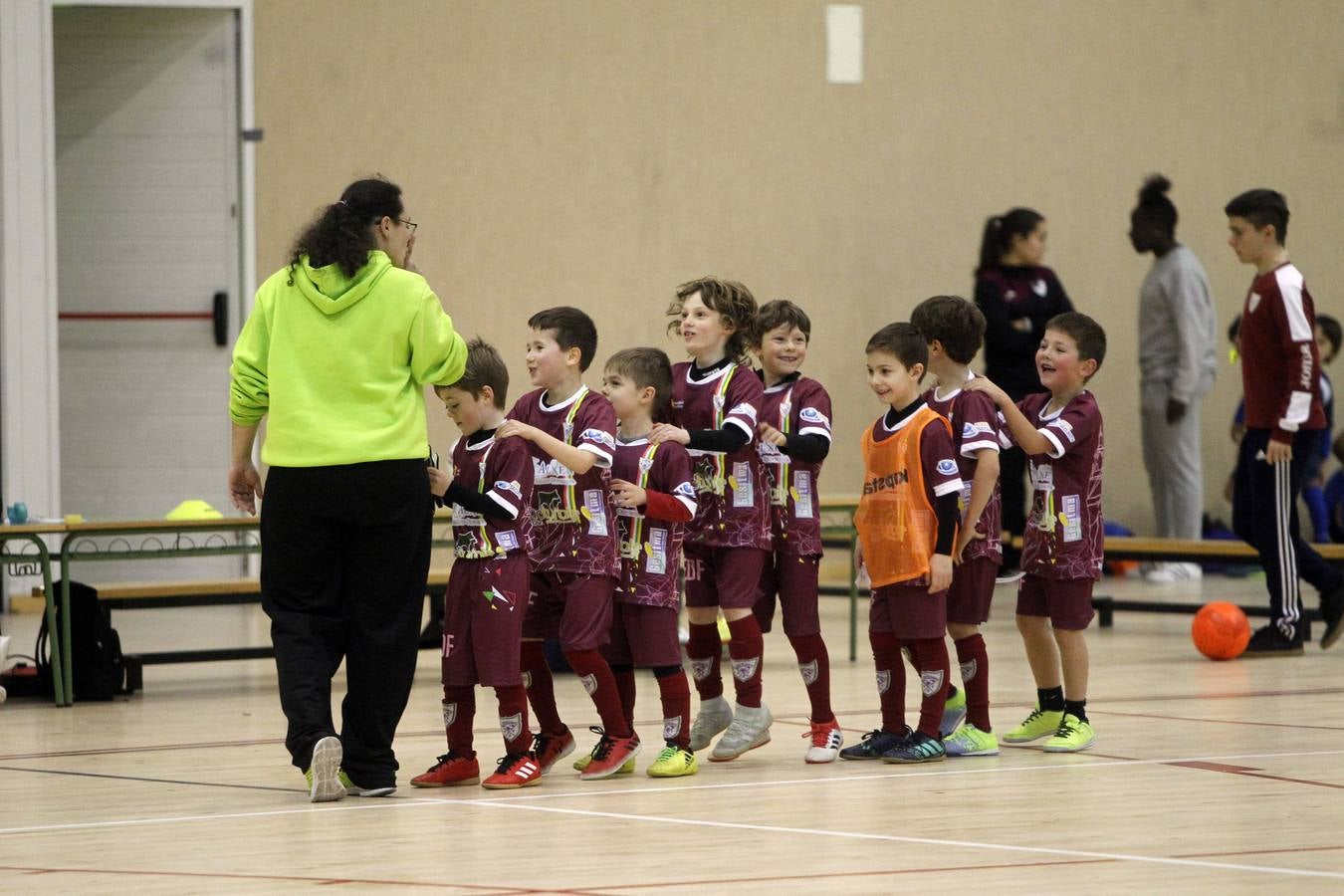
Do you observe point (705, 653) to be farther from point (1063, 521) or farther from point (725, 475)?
point (1063, 521)

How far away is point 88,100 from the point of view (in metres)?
9.93

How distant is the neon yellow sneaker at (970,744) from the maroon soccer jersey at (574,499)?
3.38ft

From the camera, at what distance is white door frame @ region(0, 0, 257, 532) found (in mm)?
9234

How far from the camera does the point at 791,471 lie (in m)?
5.07

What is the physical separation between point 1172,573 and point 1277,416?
3844 mm

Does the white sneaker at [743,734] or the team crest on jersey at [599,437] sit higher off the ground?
the team crest on jersey at [599,437]

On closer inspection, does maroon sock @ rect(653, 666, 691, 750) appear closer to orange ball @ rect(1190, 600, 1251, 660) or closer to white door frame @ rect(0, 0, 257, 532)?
orange ball @ rect(1190, 600, 1251, 660)

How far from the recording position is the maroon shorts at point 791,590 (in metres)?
5.02

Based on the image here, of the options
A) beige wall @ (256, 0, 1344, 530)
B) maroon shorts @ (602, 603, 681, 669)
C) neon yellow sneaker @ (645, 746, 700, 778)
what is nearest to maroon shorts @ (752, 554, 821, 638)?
maroon shorts @ (602, 603, 681, 669)

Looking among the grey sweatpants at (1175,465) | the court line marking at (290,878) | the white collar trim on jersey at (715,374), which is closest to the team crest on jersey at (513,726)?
the white collar trim on jersey at (715,374)

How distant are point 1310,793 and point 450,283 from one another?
647 centimetres

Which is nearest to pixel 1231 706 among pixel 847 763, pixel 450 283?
pixel 847 763

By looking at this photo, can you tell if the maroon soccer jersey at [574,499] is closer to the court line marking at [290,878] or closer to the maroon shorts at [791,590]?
the maroon shorts at [791,590]

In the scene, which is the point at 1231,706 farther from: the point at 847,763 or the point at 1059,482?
the point at 847,763
